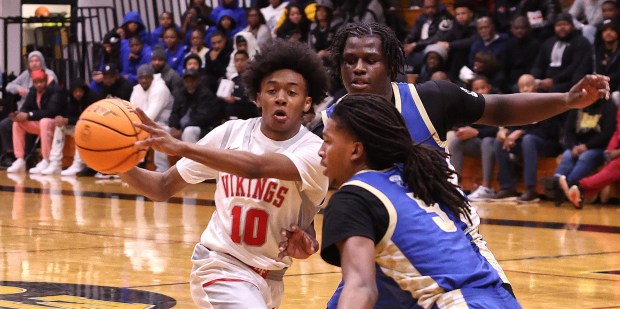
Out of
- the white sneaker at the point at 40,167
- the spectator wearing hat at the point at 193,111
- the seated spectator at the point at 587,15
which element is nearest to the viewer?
the seated spectator at the point at 587,15

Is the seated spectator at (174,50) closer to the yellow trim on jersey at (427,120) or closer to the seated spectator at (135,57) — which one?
the seated spectator at (135,57)

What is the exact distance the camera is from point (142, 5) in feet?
70.2

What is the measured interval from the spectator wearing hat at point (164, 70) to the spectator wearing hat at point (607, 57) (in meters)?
6.35

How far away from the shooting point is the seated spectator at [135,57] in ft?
61.3

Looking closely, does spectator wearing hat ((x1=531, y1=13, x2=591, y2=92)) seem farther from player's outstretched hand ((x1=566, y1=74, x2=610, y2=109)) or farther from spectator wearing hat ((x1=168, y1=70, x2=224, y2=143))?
player's outstretched hand ((x1=566, y1=74, x2=610, y2=109))

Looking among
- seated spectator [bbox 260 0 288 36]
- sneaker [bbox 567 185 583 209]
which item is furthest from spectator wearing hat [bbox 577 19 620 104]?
seated spectator [bbox 260 0 288 36]

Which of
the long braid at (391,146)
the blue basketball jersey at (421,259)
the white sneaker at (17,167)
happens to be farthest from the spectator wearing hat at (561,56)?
the blue basketball jersey at (421,259)

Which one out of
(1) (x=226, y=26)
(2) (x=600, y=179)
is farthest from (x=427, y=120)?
(1) (x=226, y=26)

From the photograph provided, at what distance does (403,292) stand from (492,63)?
1052cm

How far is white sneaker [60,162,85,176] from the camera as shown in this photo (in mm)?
17750

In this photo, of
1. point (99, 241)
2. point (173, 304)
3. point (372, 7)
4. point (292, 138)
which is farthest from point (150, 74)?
point (292, 138)

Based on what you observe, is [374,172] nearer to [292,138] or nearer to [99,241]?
[292,138]

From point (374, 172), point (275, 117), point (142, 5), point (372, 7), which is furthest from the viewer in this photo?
point (142, 5)

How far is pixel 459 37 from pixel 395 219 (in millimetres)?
11778
